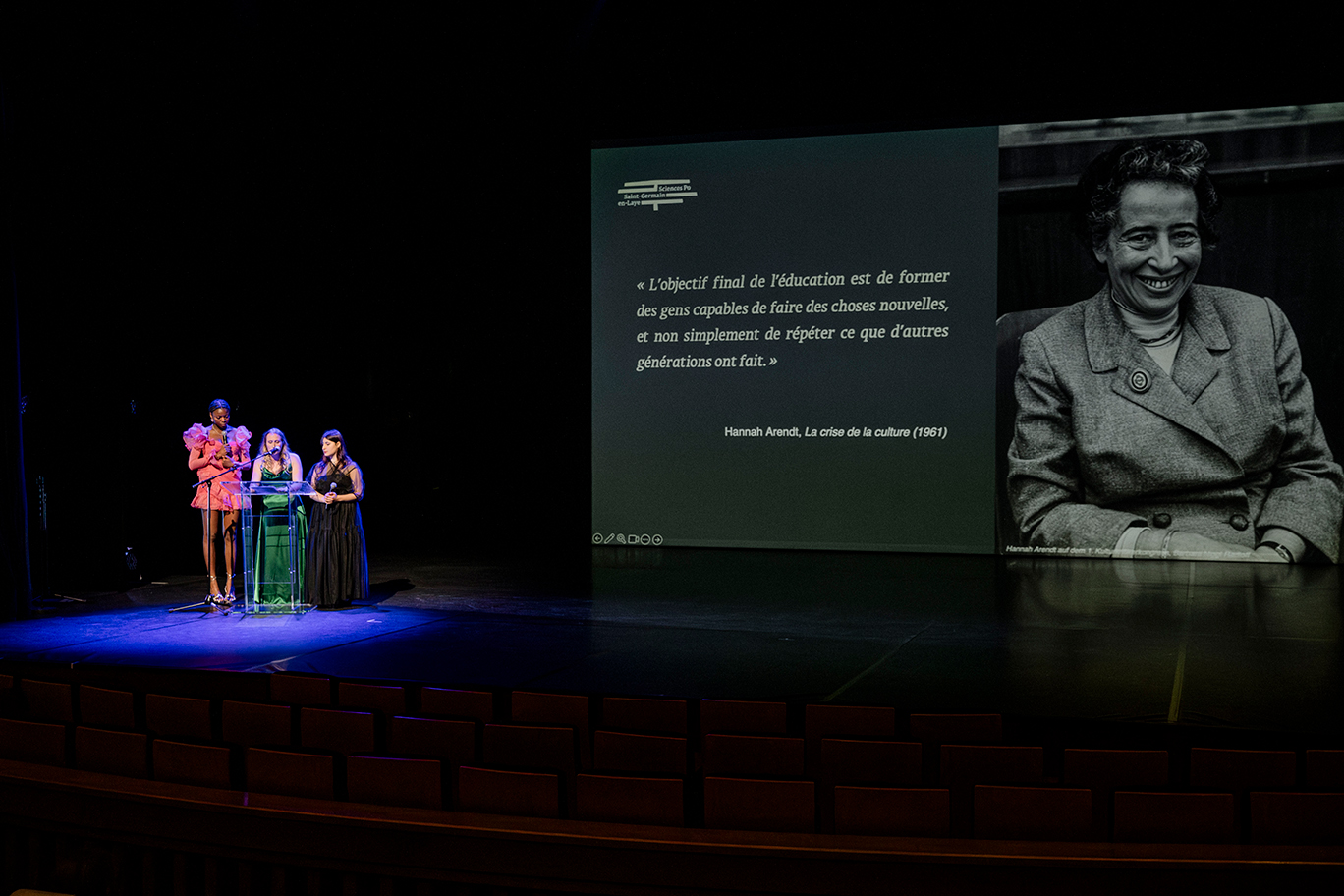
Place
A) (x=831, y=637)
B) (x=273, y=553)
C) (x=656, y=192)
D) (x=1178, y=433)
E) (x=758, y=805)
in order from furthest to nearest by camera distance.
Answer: (x=656, y=192)
(x=1178, y=433)
(x=273, y=553)
(x=831, y=637)
(x=758, y=805)

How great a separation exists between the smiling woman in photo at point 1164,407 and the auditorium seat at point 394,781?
835 cm

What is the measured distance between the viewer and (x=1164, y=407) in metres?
9.54

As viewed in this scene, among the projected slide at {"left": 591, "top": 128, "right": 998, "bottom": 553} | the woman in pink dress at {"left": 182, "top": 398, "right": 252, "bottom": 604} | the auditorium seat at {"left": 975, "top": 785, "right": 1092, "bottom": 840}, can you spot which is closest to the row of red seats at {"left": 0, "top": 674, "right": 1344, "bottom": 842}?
Result: the auditorium seat at {"left": 975, "top": 785, "right": 1092, "bottom": 840}

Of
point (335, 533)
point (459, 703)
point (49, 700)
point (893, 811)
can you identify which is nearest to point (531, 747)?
point (459, 703)

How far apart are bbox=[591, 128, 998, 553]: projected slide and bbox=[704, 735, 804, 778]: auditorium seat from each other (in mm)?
7583

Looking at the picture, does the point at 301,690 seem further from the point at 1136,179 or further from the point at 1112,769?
the point at 1136,179

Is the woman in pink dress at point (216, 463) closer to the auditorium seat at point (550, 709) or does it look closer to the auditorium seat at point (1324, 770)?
the auditorium seat at point (550, 709)

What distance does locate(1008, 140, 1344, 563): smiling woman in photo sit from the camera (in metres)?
9.37

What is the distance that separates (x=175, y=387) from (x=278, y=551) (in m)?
3.13

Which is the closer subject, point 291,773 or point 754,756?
point 291,773

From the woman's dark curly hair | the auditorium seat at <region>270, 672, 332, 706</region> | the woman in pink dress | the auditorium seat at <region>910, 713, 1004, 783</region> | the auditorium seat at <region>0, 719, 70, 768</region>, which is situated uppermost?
the woman's dark curly hair

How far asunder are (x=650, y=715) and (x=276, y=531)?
4413 mm

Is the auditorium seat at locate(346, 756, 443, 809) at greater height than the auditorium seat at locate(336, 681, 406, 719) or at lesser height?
greater

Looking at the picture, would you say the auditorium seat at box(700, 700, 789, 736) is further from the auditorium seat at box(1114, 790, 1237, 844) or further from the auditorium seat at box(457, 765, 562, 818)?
the auditorium seat at box(1114, 790, 1237, 844)
